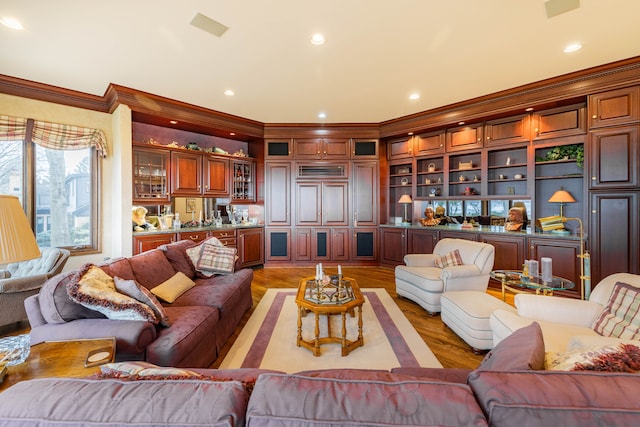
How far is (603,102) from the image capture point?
3441 millimetres

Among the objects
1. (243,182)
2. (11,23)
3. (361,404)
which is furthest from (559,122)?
(11,23)

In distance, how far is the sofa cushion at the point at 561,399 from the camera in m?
0.66

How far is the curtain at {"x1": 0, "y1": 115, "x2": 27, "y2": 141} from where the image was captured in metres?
3.46

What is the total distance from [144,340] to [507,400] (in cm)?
191

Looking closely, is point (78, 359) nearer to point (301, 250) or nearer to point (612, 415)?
point (612, 415)

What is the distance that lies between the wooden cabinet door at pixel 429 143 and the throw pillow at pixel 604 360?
4.61 metres

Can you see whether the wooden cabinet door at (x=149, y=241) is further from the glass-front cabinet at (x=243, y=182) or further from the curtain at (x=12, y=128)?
the curtain at (x=12, y=128)

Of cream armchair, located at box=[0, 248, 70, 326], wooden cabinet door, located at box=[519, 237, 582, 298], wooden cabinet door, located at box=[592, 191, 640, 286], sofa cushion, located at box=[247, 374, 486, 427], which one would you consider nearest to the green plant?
wooden cabinet door, located at box=[592, 191, 640, 286]

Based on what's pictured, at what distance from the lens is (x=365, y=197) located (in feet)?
18.7

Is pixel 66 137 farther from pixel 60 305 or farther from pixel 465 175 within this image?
pixel 465 175

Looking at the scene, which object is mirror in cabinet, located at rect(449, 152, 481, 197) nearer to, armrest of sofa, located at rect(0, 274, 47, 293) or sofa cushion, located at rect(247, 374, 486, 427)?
sofa cushion, located at rect(247, 374, 486, 427)

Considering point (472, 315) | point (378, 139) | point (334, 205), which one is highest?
point (378, 139)

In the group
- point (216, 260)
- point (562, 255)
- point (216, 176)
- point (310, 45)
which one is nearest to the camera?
point (310, 45)

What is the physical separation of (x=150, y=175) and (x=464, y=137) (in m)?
5.44
